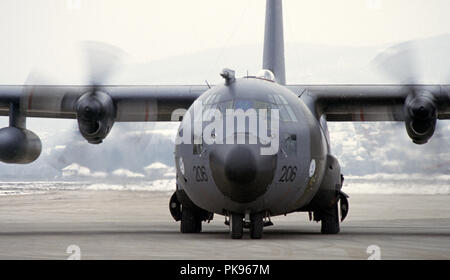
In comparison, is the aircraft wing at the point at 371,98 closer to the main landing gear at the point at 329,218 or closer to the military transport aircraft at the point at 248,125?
the military transport aircraft at the point at 248,125

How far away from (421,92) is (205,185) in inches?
289

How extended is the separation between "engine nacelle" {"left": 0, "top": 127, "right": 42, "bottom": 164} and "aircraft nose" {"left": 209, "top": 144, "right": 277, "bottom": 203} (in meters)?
8.53

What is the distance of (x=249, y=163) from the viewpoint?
13172 millimetres

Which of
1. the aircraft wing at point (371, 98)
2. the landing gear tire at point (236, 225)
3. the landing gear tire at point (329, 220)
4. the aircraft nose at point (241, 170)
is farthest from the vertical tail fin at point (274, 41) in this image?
the aircraft nose at point (241, 170)

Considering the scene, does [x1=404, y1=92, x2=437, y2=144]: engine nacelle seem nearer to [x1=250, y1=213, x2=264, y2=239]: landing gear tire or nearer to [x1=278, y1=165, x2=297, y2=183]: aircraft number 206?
[x1=278, y1=165, x2=297, y2=183]: aircraft number 206

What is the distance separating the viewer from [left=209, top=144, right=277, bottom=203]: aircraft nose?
1317 centimetres

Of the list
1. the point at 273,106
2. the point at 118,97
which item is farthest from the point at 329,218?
the point at 118,97

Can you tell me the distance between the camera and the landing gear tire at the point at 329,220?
57.9 feet

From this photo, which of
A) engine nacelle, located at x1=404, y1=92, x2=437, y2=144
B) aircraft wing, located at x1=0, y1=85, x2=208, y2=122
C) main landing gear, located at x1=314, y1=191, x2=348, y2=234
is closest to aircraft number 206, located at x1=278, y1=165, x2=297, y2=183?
main landing gear, located at x1=314, y1=191, x2=348, y2=234

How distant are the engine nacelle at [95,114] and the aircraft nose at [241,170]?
19.7 ft

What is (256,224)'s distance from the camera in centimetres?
1457

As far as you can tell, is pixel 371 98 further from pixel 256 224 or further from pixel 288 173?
pixel 256 224
